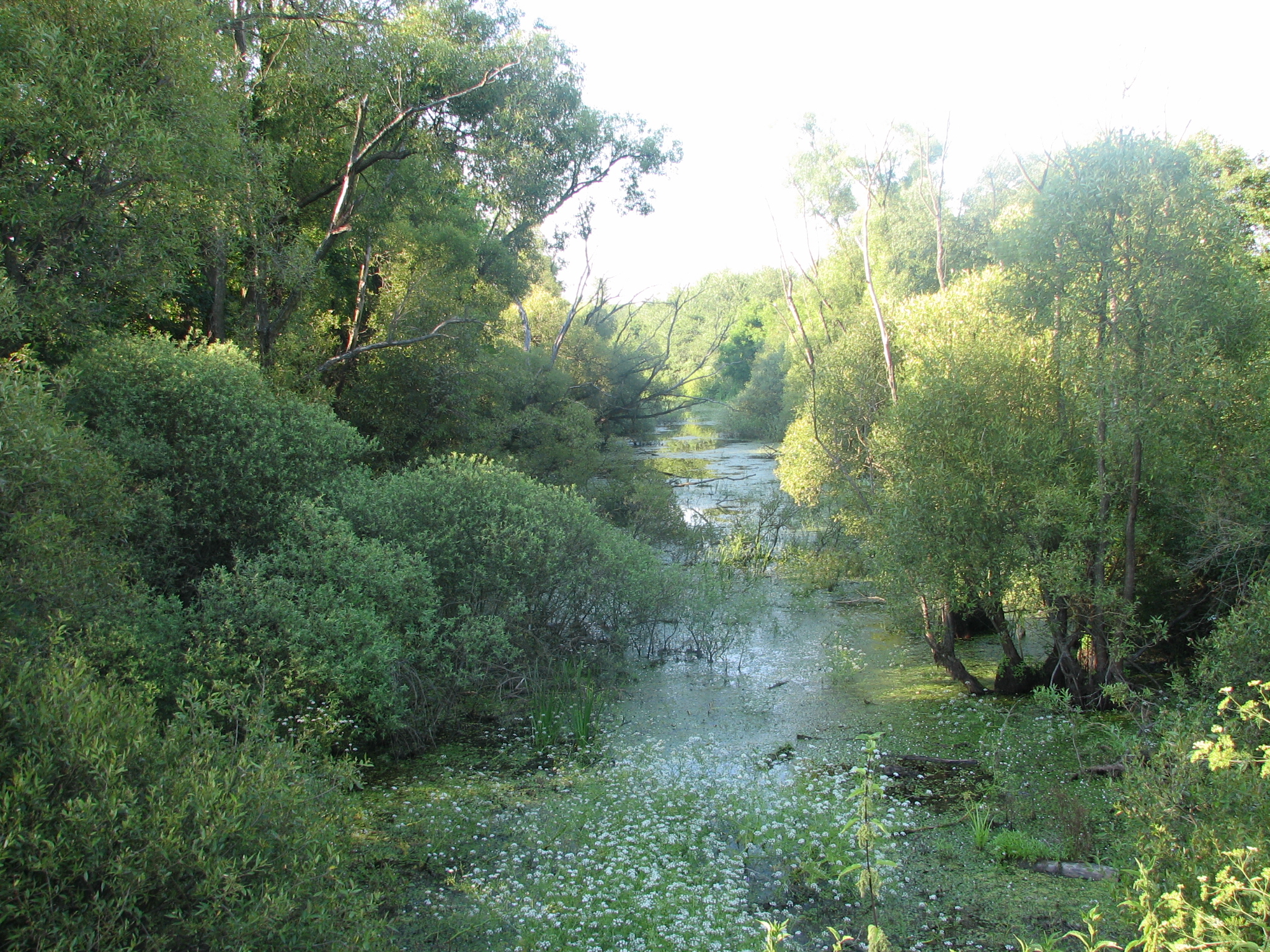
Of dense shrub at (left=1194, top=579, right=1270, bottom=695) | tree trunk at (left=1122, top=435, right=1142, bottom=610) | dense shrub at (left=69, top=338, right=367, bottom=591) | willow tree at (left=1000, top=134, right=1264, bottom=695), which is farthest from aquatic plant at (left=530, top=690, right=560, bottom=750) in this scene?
tree trunk at (left=1122, top=435, right=1142, bottom=610)

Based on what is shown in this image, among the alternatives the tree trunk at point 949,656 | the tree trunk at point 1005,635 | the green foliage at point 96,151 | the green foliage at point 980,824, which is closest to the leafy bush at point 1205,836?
the green foliage at point 980,824

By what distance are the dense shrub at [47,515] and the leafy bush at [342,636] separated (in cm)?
100

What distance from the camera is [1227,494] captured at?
779cm

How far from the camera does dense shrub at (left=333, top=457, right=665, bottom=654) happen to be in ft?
30.8

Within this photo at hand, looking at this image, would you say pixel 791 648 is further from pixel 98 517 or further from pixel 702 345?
pixel 702 345

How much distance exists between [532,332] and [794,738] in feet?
85.9

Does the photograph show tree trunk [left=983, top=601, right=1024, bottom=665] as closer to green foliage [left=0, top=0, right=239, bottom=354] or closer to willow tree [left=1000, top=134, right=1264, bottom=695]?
willow tree [left=1000, top=134, right=1264, bottom=695]

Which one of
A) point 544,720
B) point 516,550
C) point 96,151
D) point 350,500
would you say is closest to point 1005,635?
point 544,720

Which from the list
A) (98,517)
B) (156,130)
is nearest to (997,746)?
(98,517)

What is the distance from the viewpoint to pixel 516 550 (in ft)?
31.4

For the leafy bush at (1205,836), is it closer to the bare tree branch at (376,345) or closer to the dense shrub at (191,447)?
the dense shrub at (191,447)

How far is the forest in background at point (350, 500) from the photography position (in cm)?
374

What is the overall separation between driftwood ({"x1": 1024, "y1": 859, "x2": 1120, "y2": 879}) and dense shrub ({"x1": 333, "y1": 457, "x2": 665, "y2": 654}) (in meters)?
5.85

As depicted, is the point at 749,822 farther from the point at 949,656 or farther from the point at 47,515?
the point at 47,515
